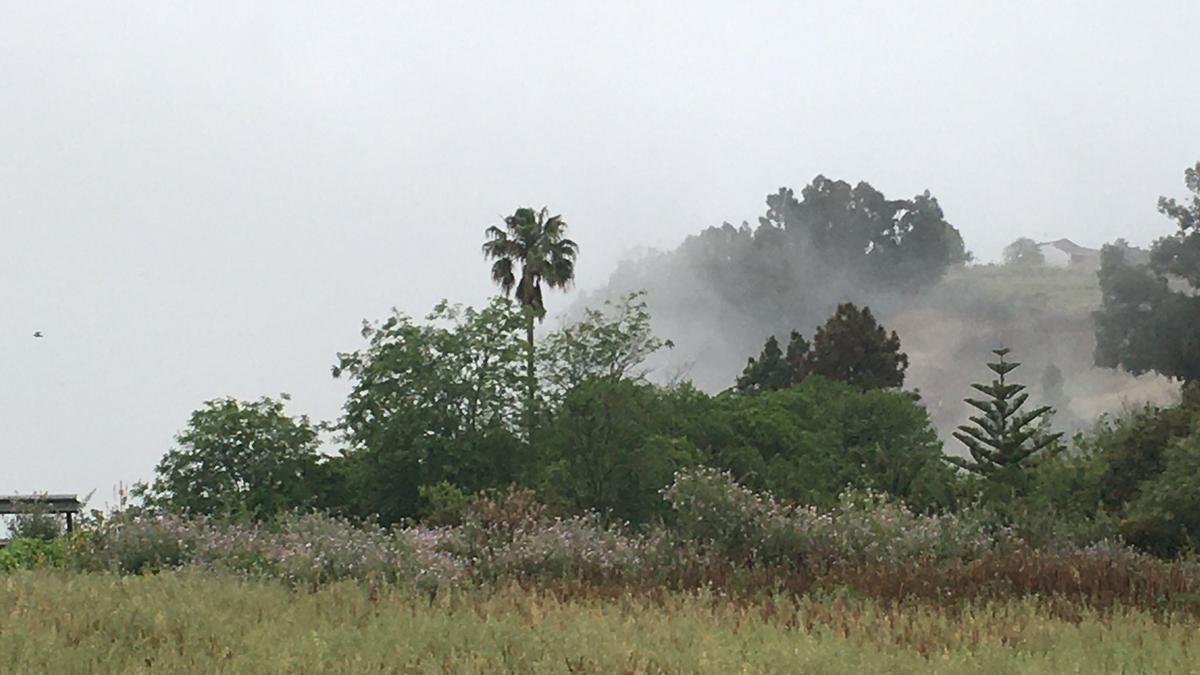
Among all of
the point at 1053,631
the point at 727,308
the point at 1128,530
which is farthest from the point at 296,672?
the point at 727,308

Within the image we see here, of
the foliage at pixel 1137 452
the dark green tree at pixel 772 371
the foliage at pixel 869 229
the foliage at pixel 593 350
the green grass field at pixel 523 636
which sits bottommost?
the green grass field at pixel 523 636

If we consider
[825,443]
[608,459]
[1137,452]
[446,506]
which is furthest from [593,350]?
[1137,452]

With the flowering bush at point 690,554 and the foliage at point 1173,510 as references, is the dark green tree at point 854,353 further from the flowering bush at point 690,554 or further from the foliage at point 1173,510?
the flowering bush at point 690,554

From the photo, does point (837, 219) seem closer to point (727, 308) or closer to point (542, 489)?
point (727, 308)

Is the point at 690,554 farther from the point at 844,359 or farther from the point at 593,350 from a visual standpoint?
the point at 844,359

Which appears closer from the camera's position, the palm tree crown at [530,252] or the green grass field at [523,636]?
the green grass field at [523,636]

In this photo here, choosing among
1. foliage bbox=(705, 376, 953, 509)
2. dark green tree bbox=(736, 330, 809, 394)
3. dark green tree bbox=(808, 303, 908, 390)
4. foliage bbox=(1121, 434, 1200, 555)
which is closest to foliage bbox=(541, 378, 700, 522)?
foliage bbox=(705, 376, 953, 509)

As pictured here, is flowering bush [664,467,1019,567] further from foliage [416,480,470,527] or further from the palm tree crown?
the palm tree crown

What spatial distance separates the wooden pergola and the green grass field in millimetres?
12540

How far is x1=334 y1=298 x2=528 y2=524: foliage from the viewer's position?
26.2 m

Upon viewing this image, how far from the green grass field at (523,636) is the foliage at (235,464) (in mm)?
16465

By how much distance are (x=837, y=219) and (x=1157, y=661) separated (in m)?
134

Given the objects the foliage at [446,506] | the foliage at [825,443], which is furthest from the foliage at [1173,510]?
the foliage at [446,506]

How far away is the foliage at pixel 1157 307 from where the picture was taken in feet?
229
